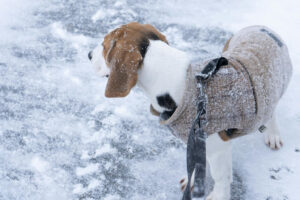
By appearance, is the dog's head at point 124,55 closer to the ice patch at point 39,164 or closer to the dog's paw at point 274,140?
the ice patch at point 39,164

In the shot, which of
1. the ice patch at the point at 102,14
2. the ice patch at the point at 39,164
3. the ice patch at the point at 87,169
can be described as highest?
the ice patch at the point at 102,14

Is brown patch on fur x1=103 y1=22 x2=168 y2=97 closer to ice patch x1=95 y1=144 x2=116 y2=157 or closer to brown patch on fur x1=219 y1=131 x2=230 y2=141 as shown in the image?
brown patch on fur x1=219 y1=131 x2=230 y2=141

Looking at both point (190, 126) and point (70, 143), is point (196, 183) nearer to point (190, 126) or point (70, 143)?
point (190, 126)

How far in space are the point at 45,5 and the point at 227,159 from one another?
350 centimetres

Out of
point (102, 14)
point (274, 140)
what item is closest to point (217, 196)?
point (274, 140)

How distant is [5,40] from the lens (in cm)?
436

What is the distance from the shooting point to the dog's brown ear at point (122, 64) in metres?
2.11

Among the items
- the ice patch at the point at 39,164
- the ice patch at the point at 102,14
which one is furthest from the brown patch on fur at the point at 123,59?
the ice patch at the point at 102,14

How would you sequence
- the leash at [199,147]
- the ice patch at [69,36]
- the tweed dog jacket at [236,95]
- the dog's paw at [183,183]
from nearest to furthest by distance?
the leash at [199,147] < the tweed dog jacket at [236,95] < the dog's paw at [183,183] < the ice patch at [69,36]

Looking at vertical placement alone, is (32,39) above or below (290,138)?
below

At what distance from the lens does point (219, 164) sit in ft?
→ 8.21

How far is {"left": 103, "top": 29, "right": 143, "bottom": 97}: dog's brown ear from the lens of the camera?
211cm

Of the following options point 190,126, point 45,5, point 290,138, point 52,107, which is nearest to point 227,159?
point 190,126

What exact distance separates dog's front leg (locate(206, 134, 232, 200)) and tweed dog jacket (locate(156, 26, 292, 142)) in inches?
2.6
